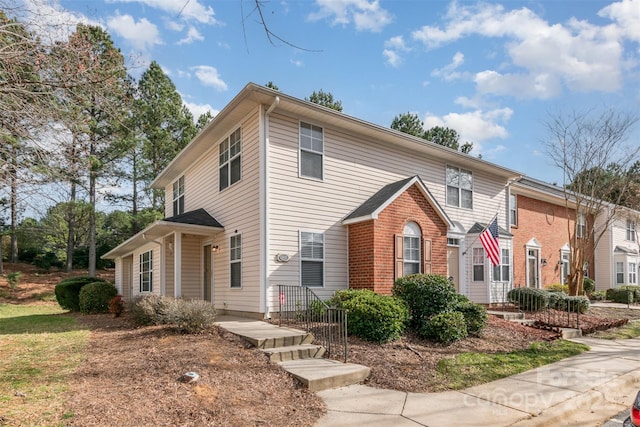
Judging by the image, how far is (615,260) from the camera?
24453 mm

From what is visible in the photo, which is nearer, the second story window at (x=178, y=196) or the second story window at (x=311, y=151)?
the second story window at (x=311, y=151)

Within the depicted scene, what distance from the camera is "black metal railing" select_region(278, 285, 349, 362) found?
7.34 m

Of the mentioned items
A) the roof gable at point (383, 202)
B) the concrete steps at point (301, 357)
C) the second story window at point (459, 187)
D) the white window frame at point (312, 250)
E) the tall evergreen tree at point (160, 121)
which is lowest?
the concrete steps at point (301, 357)

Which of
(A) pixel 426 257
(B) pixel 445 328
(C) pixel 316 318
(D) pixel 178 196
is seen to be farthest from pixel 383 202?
(D) pixel 178 196

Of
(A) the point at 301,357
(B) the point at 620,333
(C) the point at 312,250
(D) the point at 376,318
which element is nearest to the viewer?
(A) the point at 301,357

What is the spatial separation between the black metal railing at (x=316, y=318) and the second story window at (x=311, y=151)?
10.4ft

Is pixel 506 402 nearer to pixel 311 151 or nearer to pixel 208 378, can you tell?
pixel 208 378

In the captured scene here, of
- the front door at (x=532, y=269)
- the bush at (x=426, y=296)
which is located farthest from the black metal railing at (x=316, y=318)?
the front door at (x=532, y=269)

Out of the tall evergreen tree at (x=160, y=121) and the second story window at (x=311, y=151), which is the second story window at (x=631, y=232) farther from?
the tall evergreen tree at (x=160, y=121)

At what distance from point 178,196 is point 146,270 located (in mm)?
3273

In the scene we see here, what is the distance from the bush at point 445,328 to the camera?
8.30 m

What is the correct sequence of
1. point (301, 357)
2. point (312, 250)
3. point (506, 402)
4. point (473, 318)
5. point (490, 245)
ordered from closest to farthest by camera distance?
point (506, 402)
point (301, 357)
point (473, 318)
point (312, 250)
point (490, 245)

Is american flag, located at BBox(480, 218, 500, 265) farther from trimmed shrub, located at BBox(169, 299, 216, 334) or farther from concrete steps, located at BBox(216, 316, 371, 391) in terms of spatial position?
trimmed shrub, located at BBox(169, 299, 216, 334)

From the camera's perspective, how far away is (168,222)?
1134 centimetres
